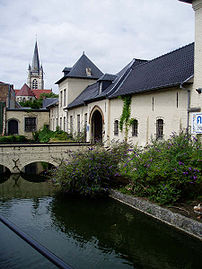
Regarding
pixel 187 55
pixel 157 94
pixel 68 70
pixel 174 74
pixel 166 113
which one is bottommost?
pixel 166 113

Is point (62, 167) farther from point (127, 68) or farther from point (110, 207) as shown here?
point (127, 68)

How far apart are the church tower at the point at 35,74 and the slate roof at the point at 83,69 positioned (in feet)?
220

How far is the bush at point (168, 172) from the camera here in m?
8.46

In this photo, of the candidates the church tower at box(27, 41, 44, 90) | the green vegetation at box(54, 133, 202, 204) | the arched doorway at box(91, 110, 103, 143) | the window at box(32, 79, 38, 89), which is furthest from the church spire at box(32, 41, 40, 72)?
the green vegetation at box(54, 133, 202, 204)

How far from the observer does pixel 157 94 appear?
1292 centimetres

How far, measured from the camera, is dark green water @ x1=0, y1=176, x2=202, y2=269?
233 inches

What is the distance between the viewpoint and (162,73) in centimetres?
1361

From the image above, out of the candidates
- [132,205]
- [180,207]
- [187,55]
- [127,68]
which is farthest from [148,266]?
[127,68]

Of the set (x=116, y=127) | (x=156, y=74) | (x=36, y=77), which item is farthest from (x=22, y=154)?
(x=36, y=77)

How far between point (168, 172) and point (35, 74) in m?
95.3

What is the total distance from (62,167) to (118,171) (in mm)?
2305

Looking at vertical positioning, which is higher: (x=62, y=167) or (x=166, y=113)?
(x=166, y=113)

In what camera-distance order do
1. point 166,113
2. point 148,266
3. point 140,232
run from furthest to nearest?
point 166,113, point 140,232, point 148,266

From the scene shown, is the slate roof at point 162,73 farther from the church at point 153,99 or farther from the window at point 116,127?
the window at point 116,127
